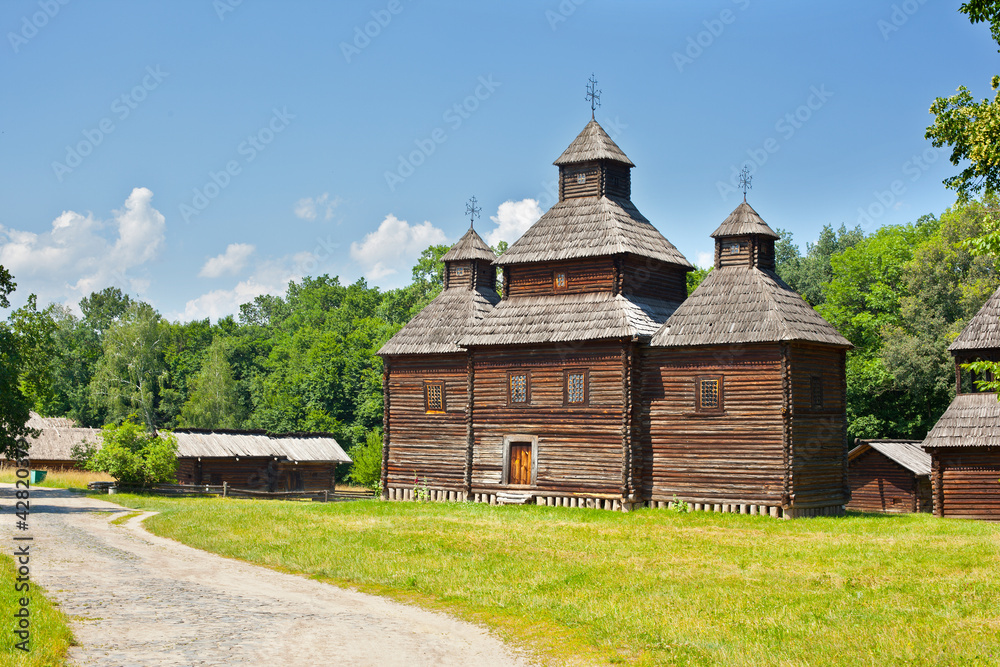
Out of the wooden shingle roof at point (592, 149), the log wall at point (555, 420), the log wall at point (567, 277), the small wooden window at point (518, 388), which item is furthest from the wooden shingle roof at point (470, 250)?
the small wooden window at point (518, 388)

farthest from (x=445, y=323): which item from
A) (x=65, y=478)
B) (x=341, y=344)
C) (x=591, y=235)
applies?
(x=341, y=344)

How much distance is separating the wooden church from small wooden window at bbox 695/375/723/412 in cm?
3

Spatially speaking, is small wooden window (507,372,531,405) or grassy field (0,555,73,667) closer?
grassy field (0,555,73,667)

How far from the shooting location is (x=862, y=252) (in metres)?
57.7

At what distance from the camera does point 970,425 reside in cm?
3219

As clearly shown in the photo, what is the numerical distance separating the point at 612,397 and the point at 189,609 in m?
19.1

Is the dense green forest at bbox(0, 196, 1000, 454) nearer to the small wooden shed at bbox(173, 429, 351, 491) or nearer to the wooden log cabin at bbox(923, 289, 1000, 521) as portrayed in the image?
the wooden log cabin at bbox(923, 289, 1000, 521)

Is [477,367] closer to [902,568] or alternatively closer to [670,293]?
[670,293]

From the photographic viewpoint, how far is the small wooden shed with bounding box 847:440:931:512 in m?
38.8

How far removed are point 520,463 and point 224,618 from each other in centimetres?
2016

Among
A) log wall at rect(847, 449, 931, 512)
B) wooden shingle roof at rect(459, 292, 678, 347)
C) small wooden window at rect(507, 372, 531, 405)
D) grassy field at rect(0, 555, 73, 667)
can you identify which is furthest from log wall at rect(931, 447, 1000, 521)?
grassy field at rect(0, 555, 73, 667)

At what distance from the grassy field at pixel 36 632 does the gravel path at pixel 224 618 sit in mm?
251

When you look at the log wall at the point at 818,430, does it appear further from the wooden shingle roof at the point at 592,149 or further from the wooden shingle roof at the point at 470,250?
the wooden shingle roof at the point at 470,250

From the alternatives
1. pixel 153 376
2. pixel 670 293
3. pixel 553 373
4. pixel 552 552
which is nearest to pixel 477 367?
pixel 553 373
